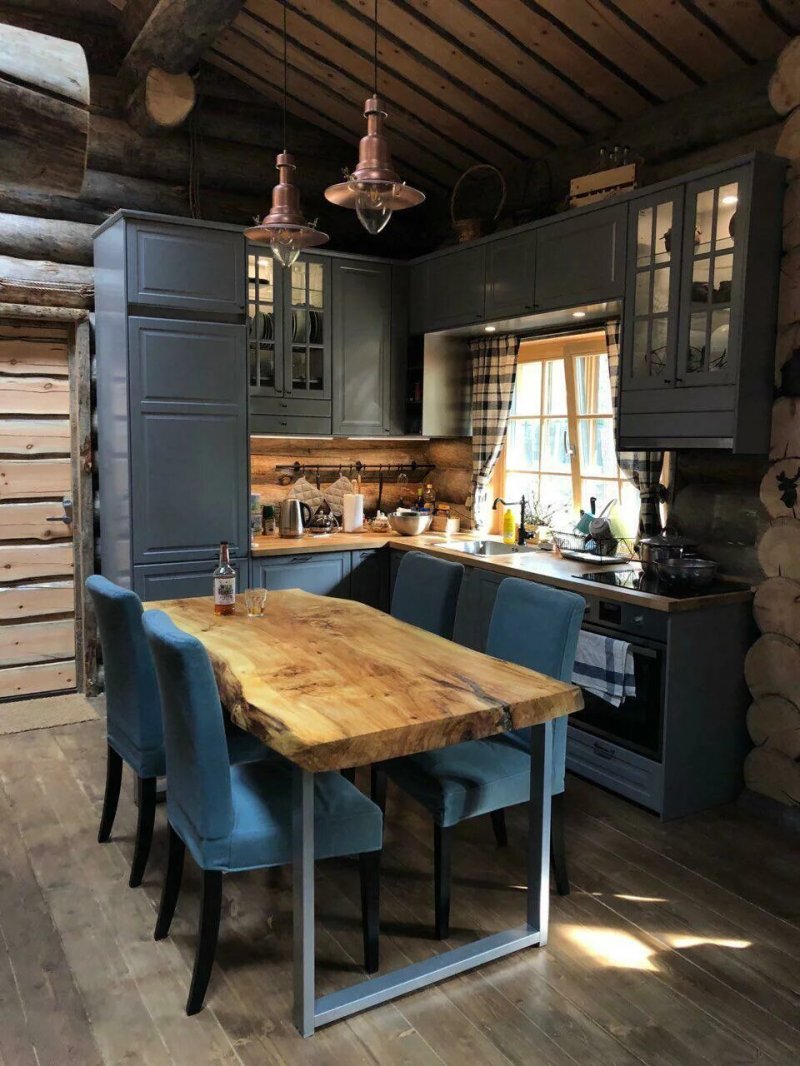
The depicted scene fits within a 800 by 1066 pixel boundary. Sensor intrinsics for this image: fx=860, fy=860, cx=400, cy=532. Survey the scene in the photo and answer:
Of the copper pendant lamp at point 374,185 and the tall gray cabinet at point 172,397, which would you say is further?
the tall gray cabinet at point 172,397

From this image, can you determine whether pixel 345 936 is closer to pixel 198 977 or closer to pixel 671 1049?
pixel 198 977

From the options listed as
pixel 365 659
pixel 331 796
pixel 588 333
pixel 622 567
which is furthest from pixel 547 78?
pixel 331 796

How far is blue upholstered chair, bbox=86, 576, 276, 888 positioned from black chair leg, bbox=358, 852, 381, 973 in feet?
2.41

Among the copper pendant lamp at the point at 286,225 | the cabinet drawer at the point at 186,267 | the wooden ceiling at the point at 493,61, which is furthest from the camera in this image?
the cabinet drawer at the point at 186,267

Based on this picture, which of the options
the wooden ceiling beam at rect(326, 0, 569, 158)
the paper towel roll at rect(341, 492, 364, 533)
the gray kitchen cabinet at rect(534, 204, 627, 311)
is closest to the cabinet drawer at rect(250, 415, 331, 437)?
the paper towel roll at rect(341, 492, 364, 533)

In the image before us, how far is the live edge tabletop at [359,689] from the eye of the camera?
202cm

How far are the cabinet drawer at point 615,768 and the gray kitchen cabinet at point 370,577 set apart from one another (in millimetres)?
1528

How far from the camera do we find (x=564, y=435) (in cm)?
467

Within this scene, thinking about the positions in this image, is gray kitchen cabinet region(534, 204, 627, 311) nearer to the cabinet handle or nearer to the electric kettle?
the electric kettle

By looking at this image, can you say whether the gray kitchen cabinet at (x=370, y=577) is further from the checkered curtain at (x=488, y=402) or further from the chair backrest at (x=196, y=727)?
the chair backrest at (x=196, y=727)

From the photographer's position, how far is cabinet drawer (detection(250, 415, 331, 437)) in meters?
4.55

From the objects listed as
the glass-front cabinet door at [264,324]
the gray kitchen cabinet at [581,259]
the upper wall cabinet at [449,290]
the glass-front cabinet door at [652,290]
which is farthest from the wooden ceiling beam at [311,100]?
the glass-front cabinet door at [652,290]

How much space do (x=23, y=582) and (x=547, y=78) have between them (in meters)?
3.65

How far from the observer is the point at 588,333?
4.34 m
